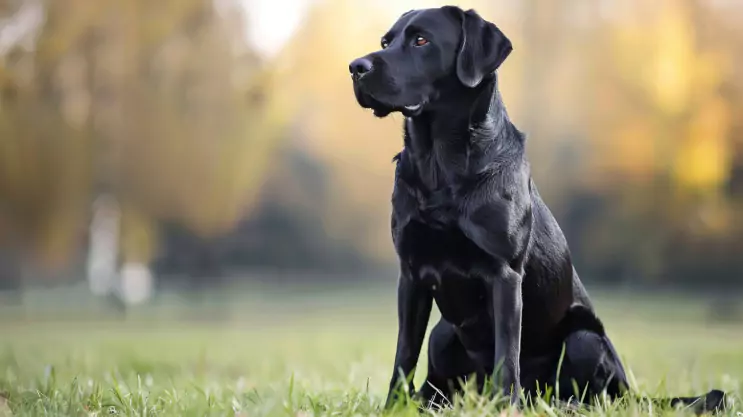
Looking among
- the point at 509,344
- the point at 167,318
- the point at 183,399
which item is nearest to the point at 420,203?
the point at 509,344

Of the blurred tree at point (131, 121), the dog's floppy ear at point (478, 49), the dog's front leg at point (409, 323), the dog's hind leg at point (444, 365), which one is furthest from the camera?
the blurred tree at point (131, 121)

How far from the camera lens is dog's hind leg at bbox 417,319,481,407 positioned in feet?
12.4

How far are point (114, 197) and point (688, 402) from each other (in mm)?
13763

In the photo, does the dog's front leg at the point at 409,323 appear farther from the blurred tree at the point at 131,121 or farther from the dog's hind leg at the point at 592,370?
the blurred tree at the point at 131,121

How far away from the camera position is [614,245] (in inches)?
662

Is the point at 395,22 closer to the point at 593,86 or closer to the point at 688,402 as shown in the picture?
the point at 688,402

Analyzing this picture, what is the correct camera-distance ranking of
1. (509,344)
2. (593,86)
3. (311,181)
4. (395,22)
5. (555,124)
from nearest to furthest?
1. (509,344)
2. (395,22)
3. (593,86)
4. (555,124)
5. (311,181)

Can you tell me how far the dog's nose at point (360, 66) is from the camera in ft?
10.6

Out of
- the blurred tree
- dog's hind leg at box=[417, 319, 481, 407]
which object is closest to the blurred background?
the blurred tree

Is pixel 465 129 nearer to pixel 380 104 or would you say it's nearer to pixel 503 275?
pixel 380 104

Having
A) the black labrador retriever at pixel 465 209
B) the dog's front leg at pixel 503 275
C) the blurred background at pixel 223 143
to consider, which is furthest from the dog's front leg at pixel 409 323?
the blurred background at pixel 223 143

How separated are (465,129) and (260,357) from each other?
5633 mm

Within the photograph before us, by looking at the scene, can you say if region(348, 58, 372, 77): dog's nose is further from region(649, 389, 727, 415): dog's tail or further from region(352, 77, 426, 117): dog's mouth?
region(649, 389, 727, 415): dog's tail

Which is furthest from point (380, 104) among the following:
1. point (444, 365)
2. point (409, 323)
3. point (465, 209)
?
point (444, 365)
